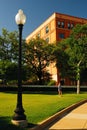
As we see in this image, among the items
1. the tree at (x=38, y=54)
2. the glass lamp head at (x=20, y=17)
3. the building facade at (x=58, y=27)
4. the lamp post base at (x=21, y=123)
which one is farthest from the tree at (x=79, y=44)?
the lamp post base at (x=21, y=123)

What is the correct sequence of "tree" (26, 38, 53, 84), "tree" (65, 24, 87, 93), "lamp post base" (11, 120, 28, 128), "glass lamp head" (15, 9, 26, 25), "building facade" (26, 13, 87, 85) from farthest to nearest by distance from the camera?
1. "building facade" (26, 13, 87, 85)
2. "tree" (26, 38, 53, 84)
3. "tree" (65, 24, 87, 93)
4. "glass lamp head" (15, 9, 26, 25)
5. "lamp post base" (11, 120, 28, 128)

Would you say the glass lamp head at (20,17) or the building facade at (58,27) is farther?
the building facade at (58,27)

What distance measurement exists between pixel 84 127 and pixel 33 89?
47.5 meters

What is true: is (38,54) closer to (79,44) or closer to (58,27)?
(58,27)

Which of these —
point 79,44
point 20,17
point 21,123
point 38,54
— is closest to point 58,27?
point 38,54

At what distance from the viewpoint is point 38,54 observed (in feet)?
228

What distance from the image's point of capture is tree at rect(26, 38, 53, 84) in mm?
68938

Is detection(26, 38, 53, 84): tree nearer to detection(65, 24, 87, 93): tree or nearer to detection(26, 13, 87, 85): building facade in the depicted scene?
detection(26, 13, 87, 85): building facade

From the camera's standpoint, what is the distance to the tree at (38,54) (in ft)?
226

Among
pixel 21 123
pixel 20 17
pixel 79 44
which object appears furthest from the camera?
pixel 79 44

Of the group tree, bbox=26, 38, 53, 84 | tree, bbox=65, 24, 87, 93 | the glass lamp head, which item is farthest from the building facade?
the glass lamp head

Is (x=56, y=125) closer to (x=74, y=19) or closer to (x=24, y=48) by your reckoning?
(x=24, y=48)

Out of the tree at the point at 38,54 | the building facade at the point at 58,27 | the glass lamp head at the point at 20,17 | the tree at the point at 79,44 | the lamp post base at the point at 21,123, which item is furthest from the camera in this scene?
the building facade at the point at 58,27

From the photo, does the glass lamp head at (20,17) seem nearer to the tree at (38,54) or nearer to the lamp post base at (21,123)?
the lamp post base at (21,123)
